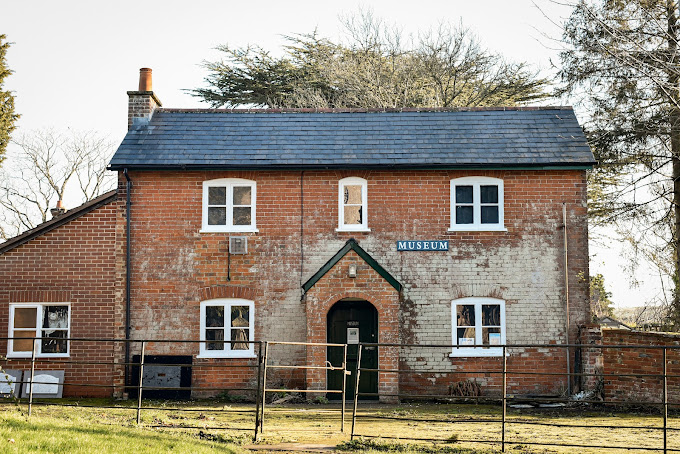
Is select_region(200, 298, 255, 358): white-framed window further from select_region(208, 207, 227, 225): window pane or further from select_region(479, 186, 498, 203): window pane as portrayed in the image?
select_region(479, 186, 498, 203): window pane

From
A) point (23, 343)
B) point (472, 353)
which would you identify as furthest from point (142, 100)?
point (472, 353)

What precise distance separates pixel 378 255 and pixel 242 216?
344 cm

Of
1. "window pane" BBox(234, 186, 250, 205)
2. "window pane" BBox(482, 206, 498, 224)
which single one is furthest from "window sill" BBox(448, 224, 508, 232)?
"window pane" BBox(234, 186, 250, 205)

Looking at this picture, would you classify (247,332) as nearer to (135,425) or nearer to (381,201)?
(381,201)

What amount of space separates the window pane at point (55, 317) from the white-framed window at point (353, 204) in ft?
22.9

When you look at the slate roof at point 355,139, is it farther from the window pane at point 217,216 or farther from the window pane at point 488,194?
the window pane at point 217,216

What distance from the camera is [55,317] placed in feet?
62.0

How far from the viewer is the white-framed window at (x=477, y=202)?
19.1m

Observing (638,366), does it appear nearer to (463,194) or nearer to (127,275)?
(463,194)

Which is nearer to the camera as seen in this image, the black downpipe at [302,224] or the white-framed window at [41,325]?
the white-framed window at [41,325]

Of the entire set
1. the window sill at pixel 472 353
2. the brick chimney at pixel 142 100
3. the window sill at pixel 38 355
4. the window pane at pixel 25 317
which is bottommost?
the window sill at pixel 38 355

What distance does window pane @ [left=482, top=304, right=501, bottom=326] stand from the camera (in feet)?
61.6

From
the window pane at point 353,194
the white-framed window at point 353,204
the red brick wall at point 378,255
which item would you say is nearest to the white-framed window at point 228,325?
the red brick wall at point 378,255

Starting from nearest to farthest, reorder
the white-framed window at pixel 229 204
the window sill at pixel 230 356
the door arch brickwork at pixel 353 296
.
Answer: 1. the door arch brickwork at pixel 353 296
2. the window sill at pixel 230 356
3. the white-framed window at pixel 229 204
